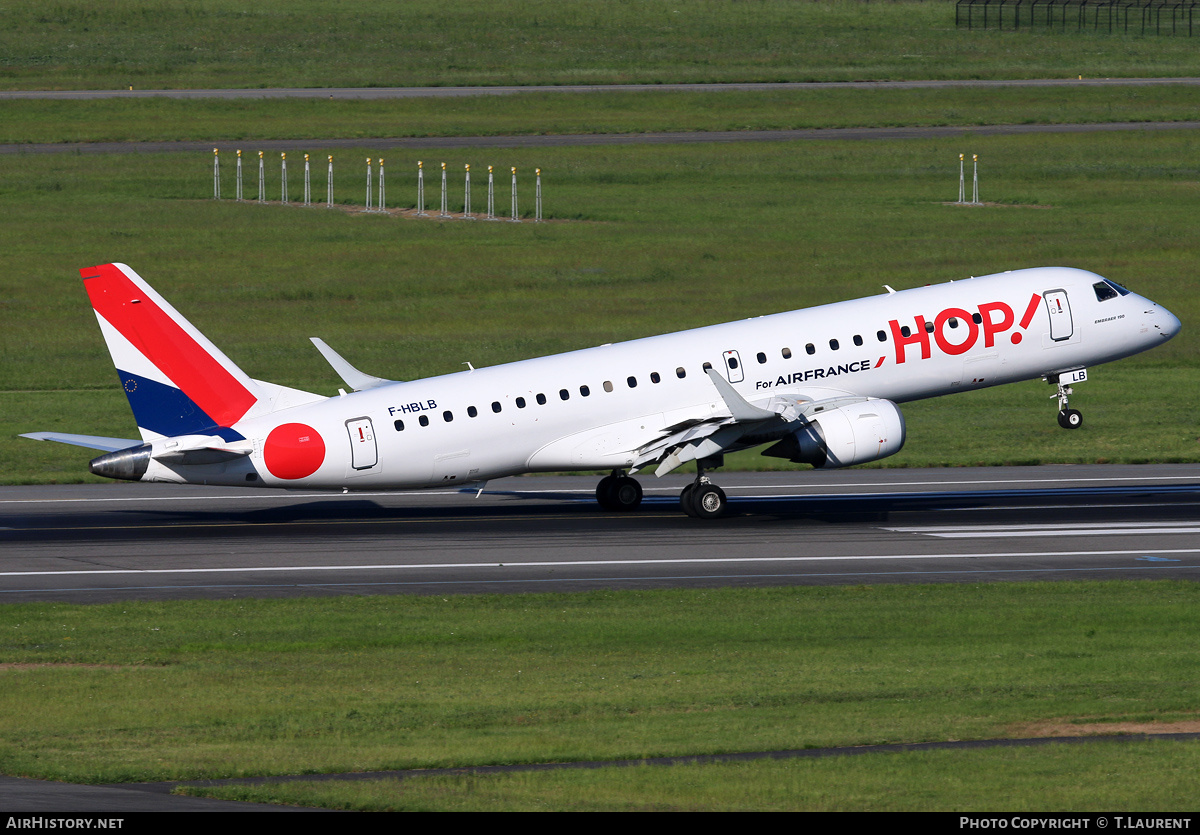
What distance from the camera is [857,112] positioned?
354ft

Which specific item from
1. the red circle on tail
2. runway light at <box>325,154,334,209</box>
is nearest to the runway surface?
the red circle on tail

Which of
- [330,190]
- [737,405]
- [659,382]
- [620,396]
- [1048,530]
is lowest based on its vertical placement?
[1048,530]

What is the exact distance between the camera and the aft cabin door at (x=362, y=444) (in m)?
38.6

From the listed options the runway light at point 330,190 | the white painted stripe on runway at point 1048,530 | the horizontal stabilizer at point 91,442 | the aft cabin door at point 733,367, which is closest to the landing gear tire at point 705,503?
the aft cabin door at point 733,367

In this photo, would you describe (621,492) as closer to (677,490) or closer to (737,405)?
(677,490)

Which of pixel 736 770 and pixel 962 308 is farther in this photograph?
pixel 962 308

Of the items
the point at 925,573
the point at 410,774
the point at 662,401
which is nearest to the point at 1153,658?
the point at 925,573

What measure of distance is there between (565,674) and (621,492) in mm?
16943

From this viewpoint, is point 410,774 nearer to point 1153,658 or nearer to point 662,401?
point 1153,658

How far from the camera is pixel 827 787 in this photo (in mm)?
18984

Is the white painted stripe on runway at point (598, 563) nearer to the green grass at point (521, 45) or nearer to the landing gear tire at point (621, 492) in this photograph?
the landing gear tire at point (621, 492)

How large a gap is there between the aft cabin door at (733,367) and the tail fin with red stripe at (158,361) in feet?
39.1

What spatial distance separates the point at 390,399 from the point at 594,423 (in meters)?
5.05

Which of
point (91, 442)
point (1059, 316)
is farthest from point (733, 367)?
point (91, 442)
